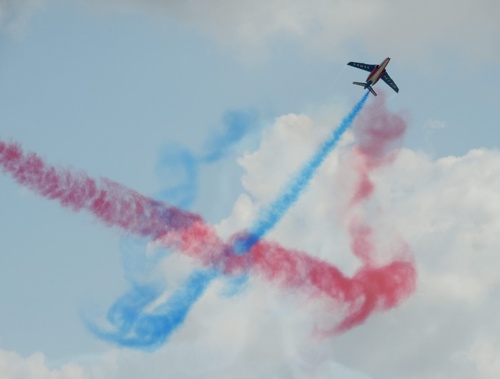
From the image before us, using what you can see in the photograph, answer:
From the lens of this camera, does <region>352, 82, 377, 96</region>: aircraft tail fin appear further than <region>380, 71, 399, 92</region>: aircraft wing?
No

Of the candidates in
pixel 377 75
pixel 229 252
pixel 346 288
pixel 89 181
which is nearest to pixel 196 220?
pixel 229 252

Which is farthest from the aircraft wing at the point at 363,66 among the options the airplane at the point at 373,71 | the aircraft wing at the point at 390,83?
the aircraft wing at the point at 390,83

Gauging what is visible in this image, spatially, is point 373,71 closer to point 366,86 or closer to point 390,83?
point 366,86

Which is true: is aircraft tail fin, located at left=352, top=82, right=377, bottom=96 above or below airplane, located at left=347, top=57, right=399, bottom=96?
below

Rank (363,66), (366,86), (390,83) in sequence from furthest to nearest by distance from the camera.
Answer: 1. (390,83)
2. (363,66)
3. (366,86)

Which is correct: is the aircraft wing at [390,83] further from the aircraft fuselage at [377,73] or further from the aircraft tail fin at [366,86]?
the aircraft tail fin at [366,86]

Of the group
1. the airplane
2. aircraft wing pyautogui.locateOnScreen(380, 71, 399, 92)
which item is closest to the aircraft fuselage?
the airplane

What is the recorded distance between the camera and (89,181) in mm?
68000

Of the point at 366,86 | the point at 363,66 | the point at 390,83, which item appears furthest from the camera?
the point at 390,83

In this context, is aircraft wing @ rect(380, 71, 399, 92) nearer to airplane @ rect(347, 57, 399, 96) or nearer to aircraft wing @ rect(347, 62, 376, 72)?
airplane @ rect(347, 57, 399, 96)

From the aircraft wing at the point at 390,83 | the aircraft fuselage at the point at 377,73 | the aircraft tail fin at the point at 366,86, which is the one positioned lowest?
the aircraft tail fin at the point at 366,86

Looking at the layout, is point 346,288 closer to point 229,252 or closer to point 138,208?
point 229,252

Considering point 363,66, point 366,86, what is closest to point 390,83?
point 363,66

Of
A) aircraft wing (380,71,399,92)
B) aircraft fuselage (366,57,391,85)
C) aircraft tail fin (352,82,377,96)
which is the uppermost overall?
aircraft wing (380,71,399,92)
